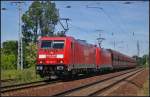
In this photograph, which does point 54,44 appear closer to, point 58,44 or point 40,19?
point 58,44

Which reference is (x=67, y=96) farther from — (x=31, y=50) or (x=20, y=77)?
(x=31, y=50)

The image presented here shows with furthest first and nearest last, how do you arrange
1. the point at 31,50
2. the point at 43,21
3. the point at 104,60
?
the point at 43,21
the point at 31,50
the point at 104,60

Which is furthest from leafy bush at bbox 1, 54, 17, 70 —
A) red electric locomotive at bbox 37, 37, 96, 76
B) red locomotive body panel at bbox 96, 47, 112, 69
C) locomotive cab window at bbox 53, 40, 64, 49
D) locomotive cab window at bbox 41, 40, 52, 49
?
locomotive cab window at bbox 53, 40, 64, 49

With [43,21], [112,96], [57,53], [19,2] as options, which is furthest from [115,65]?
[112,96]

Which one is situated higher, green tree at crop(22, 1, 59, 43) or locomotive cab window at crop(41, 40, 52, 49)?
green tree at crop(22, 1, 59, 43)

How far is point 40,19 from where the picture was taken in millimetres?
84125

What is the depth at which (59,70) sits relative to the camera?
1210 inches

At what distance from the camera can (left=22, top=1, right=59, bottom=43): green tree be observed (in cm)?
8163

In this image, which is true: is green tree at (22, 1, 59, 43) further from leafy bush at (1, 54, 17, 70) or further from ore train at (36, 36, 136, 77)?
ore train at (36, 36, 136, 77)

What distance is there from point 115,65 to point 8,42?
52.0 meters

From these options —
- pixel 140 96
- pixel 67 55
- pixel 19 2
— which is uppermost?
pixel 19 2

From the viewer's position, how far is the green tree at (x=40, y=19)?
81631mm

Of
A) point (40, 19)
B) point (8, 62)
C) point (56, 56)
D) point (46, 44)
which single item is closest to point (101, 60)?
point (8, 62)

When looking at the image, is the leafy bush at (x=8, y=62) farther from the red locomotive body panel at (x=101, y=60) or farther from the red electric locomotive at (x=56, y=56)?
the red electric locomotive at (x=56, y=56)
